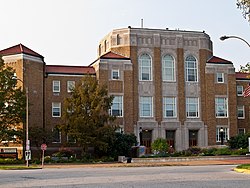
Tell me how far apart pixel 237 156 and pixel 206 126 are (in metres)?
13.7

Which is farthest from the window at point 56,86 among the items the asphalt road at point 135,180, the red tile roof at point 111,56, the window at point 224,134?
the asphalt road at point 135,180

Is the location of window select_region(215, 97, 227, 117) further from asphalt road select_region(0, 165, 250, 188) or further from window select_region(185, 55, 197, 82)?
asphalt road select_region(0, 165, 250, 188)

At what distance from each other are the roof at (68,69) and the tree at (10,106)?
10.5 meters

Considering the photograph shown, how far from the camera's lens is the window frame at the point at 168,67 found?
210 feet

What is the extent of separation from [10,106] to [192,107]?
80.6 feet

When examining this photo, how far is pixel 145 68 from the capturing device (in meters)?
63.5

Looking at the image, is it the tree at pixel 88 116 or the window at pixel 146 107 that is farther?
the window at pixel 146 107

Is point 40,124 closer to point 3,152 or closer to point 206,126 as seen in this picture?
point 3,152

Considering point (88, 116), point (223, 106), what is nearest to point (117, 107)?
point (88, 116)

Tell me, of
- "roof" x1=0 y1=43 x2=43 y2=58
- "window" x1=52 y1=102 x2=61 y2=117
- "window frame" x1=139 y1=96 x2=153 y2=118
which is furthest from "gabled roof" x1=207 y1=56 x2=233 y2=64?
"roof" x1=0 y1=43 x2=43 y2=58

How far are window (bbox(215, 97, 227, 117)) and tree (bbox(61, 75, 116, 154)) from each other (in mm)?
17669

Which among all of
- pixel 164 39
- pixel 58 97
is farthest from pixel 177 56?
pixel 58 97

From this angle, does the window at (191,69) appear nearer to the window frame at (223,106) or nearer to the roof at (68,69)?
the window frame at (223,106)

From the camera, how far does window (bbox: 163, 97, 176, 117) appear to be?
208 ft
